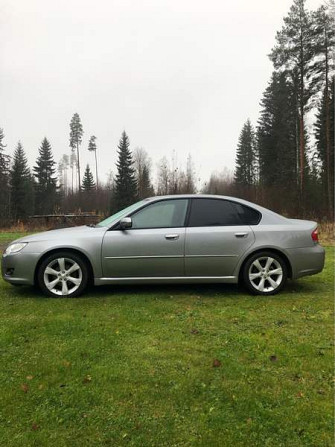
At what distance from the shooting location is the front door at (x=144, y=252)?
512 cm

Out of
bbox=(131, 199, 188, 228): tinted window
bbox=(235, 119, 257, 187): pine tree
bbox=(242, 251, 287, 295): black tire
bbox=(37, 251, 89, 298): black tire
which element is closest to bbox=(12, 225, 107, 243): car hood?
bbox=(37, 251, 89, 298): black tire

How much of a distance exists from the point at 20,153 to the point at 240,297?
62323mm

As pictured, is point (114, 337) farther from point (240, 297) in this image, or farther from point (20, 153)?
point (20, 153)

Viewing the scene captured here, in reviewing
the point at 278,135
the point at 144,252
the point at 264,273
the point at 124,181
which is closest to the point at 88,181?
the point at 124,181

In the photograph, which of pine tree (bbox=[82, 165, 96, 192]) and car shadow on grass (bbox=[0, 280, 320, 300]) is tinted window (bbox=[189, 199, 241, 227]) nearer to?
car shadow on grass (bbox=[0, 280, 320, 300])

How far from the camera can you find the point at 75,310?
4.57m

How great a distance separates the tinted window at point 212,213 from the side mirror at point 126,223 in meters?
0.88

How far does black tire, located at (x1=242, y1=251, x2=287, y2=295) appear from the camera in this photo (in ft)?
17.3

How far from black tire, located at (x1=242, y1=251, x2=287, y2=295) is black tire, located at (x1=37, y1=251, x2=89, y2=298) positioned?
7.67 ft

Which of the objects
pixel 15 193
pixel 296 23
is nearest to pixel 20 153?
pixel 15 193

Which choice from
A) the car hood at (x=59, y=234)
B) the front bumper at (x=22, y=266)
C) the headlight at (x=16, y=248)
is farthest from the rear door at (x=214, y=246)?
the headlight at (x=16, y=248)

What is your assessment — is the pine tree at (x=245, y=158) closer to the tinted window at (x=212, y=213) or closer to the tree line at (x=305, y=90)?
the tree line at (x=305, y=90)

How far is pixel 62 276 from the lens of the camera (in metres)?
5.15

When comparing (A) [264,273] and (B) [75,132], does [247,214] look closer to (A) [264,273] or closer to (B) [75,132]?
(A) [264,273]
